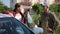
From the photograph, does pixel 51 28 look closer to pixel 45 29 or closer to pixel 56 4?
pixel 45 29

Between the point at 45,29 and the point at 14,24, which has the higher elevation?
the point at 14,24

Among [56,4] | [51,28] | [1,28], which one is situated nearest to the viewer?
[1,28]

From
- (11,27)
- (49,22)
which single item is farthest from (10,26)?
(49,22)

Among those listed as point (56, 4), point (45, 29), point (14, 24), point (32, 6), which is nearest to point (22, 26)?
point (14, 24)

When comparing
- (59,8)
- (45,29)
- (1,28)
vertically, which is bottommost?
(59,8)

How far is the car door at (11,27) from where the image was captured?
6387 millimetres

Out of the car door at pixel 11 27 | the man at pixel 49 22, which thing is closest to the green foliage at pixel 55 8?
the man at pixel 49 22

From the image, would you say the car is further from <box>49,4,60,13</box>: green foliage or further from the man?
<box>49,4,60,13</box>: green foliage

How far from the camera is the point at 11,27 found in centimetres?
654

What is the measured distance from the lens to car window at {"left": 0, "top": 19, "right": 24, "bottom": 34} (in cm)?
638

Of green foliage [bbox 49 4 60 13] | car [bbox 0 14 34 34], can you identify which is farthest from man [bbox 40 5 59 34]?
green foliage [bbox 49 4 60 13]

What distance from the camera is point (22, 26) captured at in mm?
6559

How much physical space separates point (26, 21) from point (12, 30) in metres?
2.33

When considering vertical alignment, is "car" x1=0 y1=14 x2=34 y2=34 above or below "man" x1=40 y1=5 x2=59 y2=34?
above
